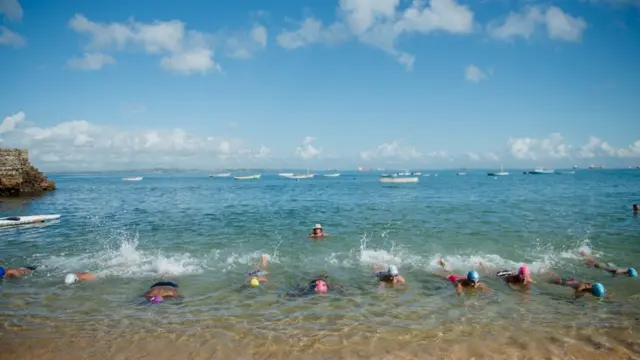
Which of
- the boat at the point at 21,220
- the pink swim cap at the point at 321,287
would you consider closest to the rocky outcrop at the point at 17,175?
the boat at the point at 21,220

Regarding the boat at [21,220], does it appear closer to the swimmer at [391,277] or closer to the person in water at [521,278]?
the swimmer at [391,277]

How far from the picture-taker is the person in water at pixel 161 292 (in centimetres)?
1162

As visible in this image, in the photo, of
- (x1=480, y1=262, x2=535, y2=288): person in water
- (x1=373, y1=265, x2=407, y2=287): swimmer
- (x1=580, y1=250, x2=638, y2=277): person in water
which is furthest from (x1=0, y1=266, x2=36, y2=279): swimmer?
(x1=580, y1=250, x2=638, y2=277): person in water

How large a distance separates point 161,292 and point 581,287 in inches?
590

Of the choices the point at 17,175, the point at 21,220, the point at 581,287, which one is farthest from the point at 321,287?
the point at 17,175

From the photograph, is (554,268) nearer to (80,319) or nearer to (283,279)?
(283,279)

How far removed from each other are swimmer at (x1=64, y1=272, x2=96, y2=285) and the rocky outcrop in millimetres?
57967

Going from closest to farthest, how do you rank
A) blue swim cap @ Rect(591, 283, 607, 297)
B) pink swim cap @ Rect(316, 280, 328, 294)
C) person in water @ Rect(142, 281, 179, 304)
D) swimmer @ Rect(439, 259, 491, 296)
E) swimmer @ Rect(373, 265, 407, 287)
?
person in water @ Rect(142, 281, 179, 304), blue swim cap @ Rect(591, 283, 607, 297), pink swim cap @ Rect(316, 280, 328, 294), swimmer @ Rect(439, 259, 491, 296), swimmer @ Rect(373, 265, 407, 287)

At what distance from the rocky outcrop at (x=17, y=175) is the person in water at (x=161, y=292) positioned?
62005 millimetres

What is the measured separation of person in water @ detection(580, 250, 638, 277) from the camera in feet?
45.8

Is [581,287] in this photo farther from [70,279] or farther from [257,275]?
[70,279]

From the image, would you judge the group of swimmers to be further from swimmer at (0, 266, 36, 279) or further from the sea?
the sea

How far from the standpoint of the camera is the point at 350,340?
8883 mm

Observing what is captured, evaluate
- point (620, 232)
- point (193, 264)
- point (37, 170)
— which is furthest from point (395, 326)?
point (37, 170)
